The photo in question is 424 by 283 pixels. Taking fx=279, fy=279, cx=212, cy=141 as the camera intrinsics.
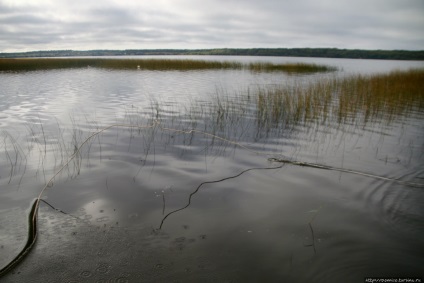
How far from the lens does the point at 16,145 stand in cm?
754

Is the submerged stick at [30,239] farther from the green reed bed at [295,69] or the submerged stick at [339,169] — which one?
the green reed bed at [295,69]

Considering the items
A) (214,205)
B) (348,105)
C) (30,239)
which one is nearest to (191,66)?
(348,105)

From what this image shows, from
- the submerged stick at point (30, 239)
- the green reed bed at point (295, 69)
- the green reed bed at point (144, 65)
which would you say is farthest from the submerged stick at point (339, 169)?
the green reed bed at point (144, 65)

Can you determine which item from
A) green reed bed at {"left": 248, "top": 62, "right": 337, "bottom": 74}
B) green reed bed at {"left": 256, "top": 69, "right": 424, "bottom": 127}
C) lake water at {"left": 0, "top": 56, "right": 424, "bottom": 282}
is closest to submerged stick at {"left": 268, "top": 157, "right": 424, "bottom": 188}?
lake water at {"left": 0, "top": 56, "right": 424, "bottom": 282}

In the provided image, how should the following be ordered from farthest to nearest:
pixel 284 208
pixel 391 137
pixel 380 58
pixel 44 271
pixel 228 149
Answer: pixel 380 58 → pixel 391 137 → pixel 228 149 → pixel 284 208 → pixel 44 271

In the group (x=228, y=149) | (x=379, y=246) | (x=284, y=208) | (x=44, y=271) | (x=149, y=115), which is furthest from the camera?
(x=149, y=115)

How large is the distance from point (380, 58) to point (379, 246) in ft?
413

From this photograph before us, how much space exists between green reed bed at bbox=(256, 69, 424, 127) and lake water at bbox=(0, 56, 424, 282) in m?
1.40

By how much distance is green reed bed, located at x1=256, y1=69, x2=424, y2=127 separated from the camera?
1066 centimetres

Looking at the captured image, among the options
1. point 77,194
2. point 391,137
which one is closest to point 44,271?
point 77,194

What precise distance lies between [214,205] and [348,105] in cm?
1049

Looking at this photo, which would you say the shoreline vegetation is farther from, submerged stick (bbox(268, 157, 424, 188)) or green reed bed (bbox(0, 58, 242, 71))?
submerged stick (bbox(268, 157, 424, 188))

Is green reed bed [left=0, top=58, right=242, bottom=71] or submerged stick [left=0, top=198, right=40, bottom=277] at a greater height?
green reed bed [left=0, top=58, right=242, bottom=71]

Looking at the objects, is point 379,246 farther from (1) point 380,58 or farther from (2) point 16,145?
(1) point 380,58
